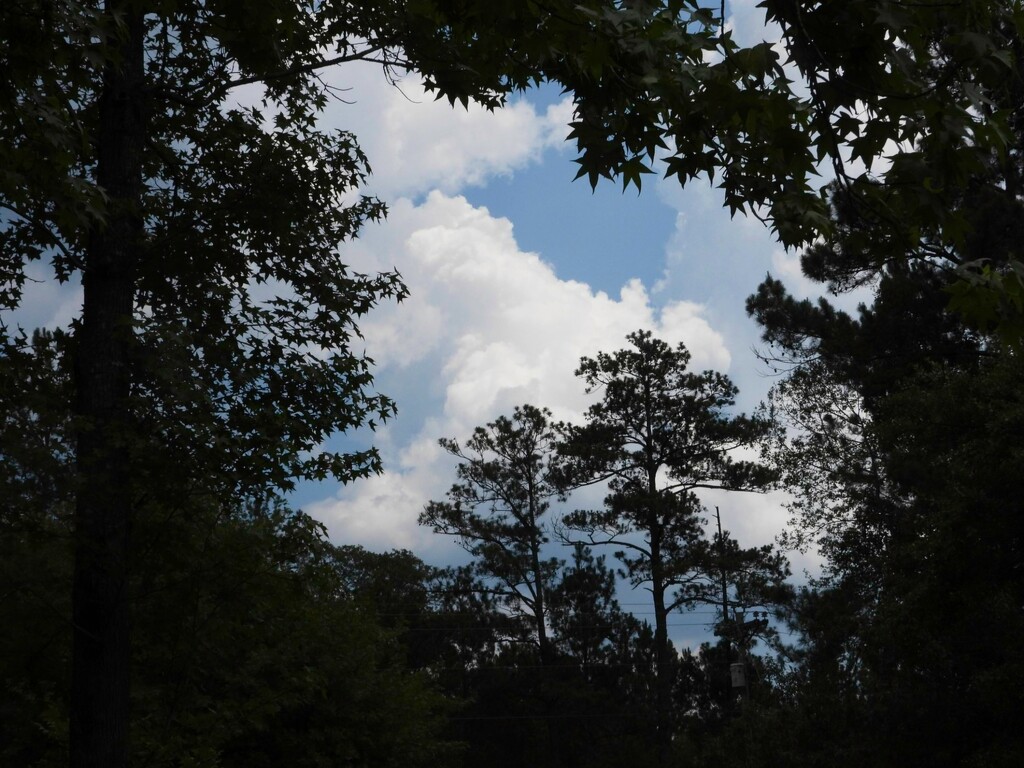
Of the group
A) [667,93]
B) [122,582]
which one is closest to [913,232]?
[667,93]

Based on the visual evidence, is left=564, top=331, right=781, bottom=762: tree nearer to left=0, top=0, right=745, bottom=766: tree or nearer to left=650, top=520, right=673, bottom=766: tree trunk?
left=650, top=520, right=673, bottom=766: tree trunk

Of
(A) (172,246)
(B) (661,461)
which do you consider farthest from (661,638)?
(A) (172,246)

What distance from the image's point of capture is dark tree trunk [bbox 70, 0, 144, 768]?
9.43 m

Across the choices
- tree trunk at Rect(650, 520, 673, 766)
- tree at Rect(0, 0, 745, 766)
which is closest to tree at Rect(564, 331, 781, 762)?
tree trunk at Rect(650, 520, 673, 766)

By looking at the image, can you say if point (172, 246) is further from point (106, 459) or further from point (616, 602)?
point (616, 602)

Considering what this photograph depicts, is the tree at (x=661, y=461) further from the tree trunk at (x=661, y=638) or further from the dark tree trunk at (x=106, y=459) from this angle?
the dark tree trunk at (x=106, y=459)

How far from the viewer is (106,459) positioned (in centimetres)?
985

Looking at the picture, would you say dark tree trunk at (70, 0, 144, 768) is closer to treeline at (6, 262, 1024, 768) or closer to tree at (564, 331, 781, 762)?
treeline at (6, 262, 1024, 768)

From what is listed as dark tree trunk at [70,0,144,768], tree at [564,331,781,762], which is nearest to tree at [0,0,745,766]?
dark tree trunk at [70,0,144,768]

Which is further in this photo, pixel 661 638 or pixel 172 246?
pixel 661 638

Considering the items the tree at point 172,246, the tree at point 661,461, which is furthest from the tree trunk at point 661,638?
the tree at point 172,246

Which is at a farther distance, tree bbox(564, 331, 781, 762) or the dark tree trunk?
tree bbox(564, 331, 781, 762)

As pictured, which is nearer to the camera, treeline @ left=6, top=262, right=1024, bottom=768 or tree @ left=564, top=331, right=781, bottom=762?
treeline @ left=6, top=262, right=1024, bottom=768

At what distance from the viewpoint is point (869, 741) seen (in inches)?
725
